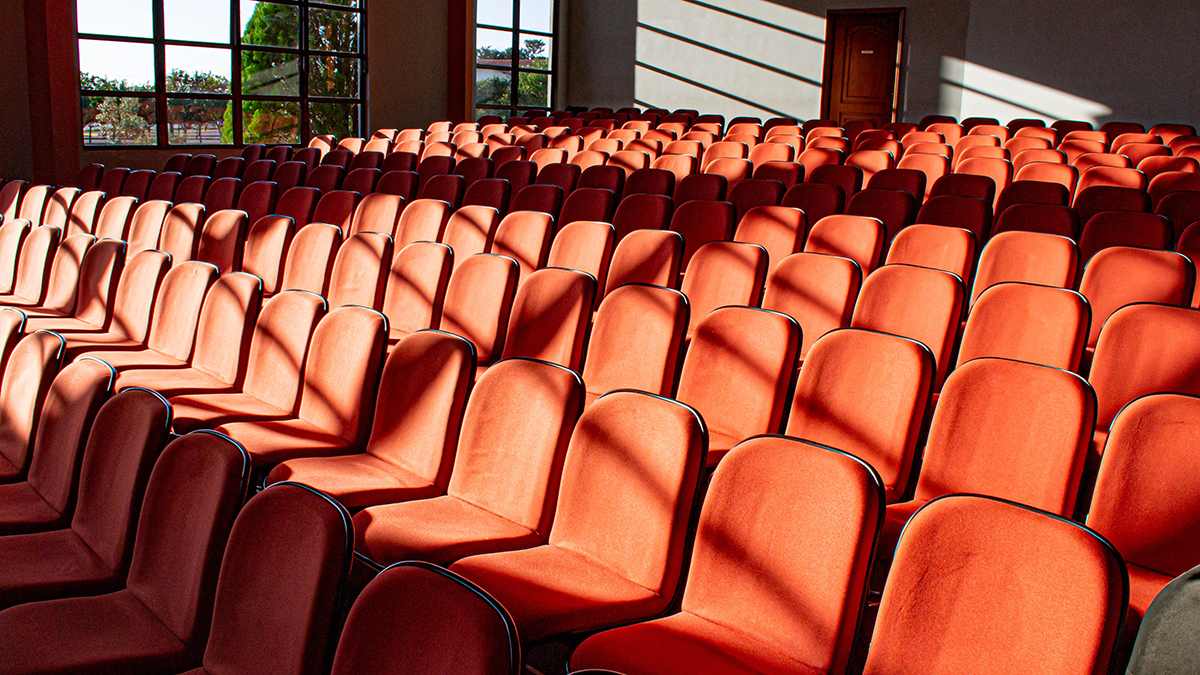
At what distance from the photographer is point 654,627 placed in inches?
62.5

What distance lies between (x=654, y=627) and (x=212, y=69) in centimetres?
974

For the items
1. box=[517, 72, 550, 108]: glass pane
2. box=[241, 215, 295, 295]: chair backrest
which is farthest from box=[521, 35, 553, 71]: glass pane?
box=[241, 215, 295, 295]: chair backrest

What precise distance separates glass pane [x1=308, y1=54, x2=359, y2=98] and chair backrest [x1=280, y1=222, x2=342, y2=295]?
284 inches

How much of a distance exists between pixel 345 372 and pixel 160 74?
8.20 m

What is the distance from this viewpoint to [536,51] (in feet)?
42.3

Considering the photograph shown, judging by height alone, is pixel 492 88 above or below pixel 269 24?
below

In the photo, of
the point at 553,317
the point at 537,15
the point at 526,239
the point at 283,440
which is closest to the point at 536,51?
the point at 537,15

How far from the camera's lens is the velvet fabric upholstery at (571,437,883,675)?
1478mm

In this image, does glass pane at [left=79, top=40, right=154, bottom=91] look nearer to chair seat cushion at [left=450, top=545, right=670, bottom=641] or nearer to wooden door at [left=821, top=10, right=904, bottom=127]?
wooden door at [left=821, top=10, right=904, bottom=127]

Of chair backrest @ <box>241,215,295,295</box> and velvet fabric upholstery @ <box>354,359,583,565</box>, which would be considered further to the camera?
chair backrest @ <box>241,215,295,295</box>

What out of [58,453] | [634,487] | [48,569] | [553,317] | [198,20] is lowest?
[48,569]

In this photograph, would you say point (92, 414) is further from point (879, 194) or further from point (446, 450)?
point (879, 194)

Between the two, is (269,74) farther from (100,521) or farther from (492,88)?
(100,521)

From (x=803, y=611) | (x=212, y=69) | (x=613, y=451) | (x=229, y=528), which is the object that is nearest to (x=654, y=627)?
(x=803, y=611)
